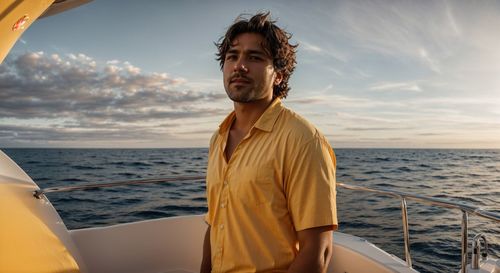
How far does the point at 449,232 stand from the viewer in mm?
8953

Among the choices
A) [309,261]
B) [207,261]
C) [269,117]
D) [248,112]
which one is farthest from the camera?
[207,261]

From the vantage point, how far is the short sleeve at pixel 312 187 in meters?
1.07

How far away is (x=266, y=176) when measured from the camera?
1.15 m

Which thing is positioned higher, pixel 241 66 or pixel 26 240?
pixel 241 66

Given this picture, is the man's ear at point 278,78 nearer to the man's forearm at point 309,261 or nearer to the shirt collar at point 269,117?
the shirt collar at point 269,117

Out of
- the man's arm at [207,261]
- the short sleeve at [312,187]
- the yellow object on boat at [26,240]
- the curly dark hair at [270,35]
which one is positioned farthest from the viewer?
the man's arm at [207,261]

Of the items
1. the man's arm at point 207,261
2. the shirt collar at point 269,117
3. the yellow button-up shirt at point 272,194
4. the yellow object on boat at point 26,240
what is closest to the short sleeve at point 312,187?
the yellow button-up shirt at point 272,194

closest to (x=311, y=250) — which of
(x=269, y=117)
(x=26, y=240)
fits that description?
(x=269, y=117)

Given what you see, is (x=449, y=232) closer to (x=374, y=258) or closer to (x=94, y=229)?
(x=374, y=258)

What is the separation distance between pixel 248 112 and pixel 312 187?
17.3 inches

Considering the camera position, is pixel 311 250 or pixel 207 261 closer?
pixel 311 250

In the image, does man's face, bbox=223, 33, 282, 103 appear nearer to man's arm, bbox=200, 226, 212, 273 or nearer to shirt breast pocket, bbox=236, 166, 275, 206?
shirt breast pocket, bbox=236, 166, 275, 206

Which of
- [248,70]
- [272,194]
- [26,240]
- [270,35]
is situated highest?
[270,35]

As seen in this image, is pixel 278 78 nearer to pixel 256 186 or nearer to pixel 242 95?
pixel 242 95
